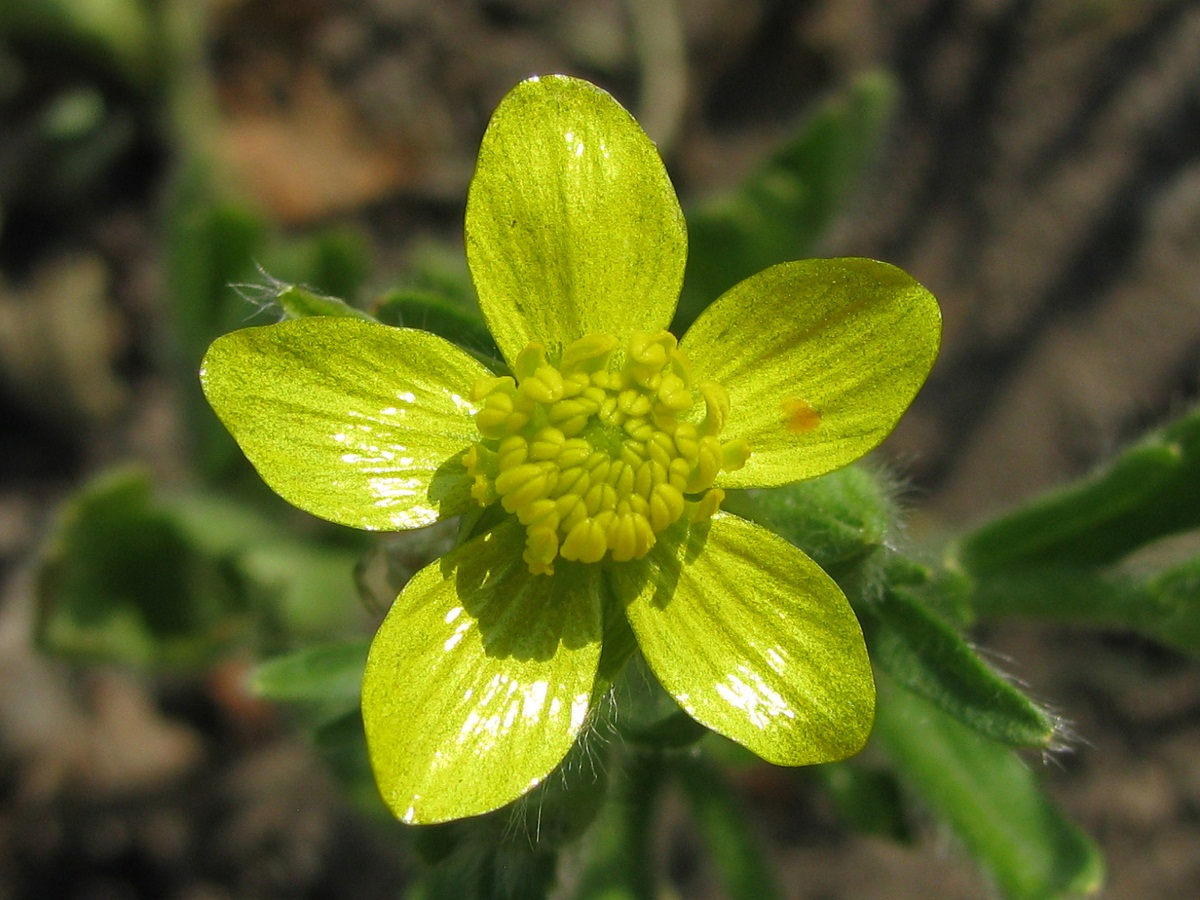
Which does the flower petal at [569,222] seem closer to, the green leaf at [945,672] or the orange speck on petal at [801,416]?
the orange speck on petal at [801,416]

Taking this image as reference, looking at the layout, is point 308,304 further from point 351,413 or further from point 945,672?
point 945,672

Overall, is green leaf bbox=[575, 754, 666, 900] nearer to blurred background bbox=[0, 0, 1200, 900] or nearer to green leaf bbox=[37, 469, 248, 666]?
blurred background bbox=[0, 0, 1200, 900]

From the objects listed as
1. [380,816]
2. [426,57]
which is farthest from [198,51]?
[380,816]

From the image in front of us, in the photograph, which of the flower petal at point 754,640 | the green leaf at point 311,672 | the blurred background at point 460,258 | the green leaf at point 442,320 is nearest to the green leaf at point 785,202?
the blurred background at point 460,258

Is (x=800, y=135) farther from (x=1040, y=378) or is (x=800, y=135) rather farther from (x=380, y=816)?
(x=380, y=816)

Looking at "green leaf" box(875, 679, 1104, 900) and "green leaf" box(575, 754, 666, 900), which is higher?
"green leaf" box(875, 679, 1104, 900)

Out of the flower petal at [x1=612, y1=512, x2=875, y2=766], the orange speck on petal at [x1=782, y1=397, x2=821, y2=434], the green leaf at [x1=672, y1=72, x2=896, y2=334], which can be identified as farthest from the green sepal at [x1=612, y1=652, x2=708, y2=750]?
the green leaf at [x1=672, y1=72, x2=896, y2=334]
